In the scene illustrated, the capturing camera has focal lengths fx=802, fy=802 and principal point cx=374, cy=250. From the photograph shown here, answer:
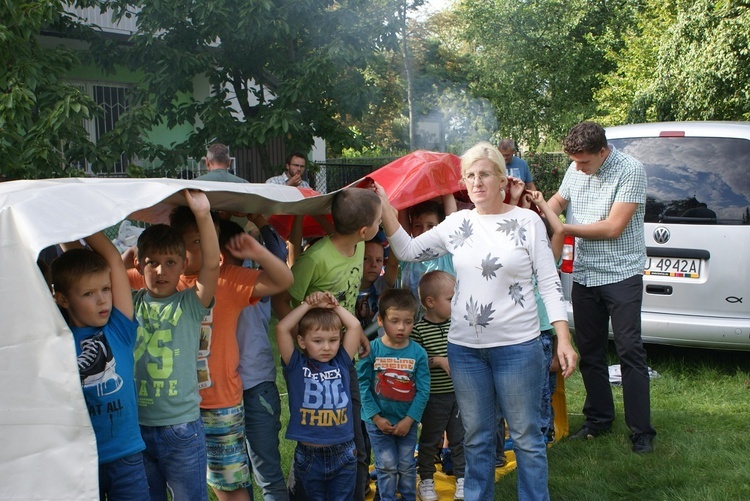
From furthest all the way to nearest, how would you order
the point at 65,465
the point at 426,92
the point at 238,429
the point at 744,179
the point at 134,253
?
1. the point at 426,92
2. the point at 744,179
3. the point at 134,253
4. the point at 238,429
5. the point at 65,465

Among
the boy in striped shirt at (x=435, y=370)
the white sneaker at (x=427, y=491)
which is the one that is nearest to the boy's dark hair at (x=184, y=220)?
the boy in striped shirt at (x=435, y=370)

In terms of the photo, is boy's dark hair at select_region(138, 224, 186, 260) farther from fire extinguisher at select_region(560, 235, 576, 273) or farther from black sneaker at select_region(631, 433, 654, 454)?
fire extinguisher at select_region(560, 235, 576, 273)

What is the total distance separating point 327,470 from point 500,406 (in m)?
0.91


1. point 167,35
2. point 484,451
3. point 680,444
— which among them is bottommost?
point 680,444

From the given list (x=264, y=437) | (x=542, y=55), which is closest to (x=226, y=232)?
(x=264, y=437)

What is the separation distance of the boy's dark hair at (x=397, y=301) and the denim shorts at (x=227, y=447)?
3.31 feet

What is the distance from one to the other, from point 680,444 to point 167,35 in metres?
9.11

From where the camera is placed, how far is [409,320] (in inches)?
170

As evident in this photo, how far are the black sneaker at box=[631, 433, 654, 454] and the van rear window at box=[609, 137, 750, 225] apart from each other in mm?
2316

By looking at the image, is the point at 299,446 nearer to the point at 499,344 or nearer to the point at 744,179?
the point at 499,344

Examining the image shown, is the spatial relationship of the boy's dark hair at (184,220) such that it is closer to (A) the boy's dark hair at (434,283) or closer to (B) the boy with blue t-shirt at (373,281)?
(B) the boy with blue t-shirt at (373,281)

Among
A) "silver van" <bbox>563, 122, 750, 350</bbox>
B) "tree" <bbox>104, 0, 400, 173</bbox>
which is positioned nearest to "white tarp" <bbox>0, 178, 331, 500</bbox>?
"silver van" <bbox>563, 122, 750, 350</bbox>

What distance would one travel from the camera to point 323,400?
3.77m

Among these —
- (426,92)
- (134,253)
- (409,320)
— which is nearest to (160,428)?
(134,253)
